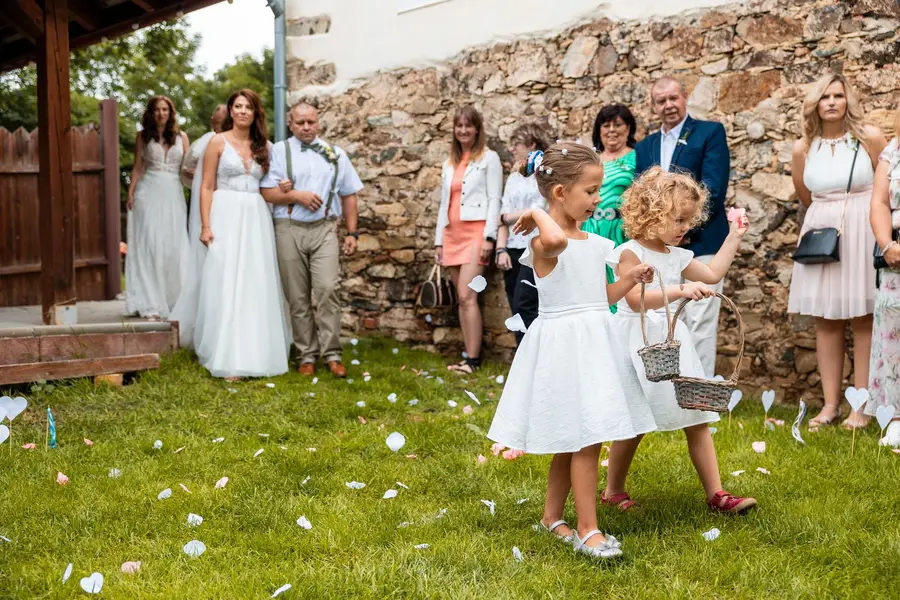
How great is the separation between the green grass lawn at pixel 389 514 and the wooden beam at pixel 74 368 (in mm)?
301

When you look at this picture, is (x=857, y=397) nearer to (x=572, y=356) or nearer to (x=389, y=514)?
(x=572, y=356)

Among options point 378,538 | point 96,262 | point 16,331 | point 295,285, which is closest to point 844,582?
point 378,538

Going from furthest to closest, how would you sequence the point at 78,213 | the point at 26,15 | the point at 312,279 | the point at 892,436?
the point at 78,213
the point at 312,279
the point at 26,15
the point at 892,436

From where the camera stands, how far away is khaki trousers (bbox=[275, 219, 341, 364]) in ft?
20.9

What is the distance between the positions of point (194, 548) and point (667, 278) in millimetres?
1910

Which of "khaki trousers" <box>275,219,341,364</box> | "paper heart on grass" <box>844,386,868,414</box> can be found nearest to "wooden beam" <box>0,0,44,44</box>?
"khaki trousers" <box>275,219,341,364</box>

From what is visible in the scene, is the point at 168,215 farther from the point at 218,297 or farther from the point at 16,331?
the point at 16,331

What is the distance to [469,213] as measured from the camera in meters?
6.73

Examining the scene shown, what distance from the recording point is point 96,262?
31.0 feet

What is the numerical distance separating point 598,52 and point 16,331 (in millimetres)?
4438

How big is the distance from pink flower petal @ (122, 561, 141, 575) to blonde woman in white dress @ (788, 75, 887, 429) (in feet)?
11.6

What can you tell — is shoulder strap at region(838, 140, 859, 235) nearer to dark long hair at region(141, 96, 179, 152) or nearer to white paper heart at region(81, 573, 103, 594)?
white paper heart at region(81, 573, 103, 594)

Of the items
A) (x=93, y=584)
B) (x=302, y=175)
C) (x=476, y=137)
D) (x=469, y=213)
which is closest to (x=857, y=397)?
(x=93, y=584)

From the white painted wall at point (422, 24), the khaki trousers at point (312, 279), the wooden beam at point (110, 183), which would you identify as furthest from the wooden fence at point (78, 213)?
the khaki trousers at point (312, 279)
